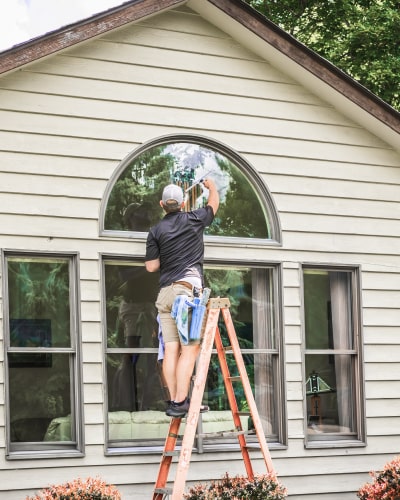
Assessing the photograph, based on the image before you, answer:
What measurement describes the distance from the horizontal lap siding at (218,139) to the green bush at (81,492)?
42 centimetres

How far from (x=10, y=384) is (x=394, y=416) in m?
3.86

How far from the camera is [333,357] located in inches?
383

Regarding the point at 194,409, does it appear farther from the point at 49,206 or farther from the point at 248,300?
the point at 49,206

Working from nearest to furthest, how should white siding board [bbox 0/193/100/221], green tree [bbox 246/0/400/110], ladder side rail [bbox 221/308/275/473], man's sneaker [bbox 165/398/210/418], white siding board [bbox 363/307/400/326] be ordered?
man's sneaker [bbox 165/398/210/418]
ladder side rail [bbox 221/308/275/473]
white siding board [bbox 0/193/100/221]
white siding board [bbox 363/307/400/326]
green tree [bbox 246/0/400/110]

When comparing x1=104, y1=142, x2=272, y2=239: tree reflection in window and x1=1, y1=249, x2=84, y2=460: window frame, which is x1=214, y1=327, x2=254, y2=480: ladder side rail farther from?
x1=104, y1=142, x2=272, y2=239: tree reflection in window

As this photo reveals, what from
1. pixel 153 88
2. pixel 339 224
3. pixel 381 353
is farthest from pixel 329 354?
pixel 153 88

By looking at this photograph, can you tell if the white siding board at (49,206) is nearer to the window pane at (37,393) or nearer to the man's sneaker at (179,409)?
the window pane at (37,393)

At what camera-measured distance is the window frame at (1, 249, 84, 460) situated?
26.7 ft

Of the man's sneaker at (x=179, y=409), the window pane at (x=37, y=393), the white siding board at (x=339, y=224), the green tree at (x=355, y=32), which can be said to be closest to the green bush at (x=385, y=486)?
the man's sneaker at (x=179, y=409)

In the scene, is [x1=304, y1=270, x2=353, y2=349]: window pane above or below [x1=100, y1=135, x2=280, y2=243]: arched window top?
below

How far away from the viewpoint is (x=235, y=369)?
9.16 metres

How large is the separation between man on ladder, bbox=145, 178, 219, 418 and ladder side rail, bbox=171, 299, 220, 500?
12 cm

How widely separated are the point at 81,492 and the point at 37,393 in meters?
1.04

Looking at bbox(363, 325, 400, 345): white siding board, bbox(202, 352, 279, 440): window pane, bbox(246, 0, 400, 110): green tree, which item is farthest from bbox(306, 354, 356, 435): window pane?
bbox(246, 0, 400, 110): green tree
